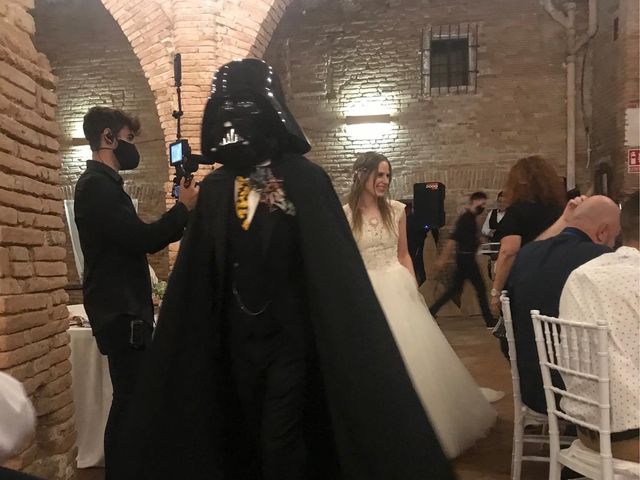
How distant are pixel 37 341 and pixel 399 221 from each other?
2.07m

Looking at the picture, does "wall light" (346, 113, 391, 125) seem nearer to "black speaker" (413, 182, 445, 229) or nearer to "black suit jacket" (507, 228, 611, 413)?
"black speaker" (413, 182, 445, 229)

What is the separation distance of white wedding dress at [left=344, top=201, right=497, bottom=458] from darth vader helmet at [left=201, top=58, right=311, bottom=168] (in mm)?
1677

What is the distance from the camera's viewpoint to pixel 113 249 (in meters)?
2.37

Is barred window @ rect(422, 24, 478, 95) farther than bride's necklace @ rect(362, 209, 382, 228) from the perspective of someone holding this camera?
Yes

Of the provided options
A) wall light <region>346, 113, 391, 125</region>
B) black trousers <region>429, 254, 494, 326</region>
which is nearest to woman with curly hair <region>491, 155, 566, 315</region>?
black trousers <region>429, 254, 494, 326</region>

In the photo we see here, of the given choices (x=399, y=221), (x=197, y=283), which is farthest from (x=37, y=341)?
(x=399, y=221)

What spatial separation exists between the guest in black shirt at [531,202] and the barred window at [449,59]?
679 cm

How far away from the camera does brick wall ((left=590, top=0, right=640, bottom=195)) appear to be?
833 cm

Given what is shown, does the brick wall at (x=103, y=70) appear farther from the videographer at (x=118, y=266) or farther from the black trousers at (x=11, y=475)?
the black trousers at (x=11, y=475)

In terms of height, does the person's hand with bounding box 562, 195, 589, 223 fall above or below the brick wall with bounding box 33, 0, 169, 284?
below

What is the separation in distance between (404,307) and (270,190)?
192 cm

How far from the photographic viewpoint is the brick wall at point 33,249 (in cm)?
246

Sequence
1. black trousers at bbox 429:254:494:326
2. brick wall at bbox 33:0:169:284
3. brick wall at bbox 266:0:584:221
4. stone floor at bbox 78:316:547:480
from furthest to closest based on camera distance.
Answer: brick wall at bbox 33:0:169:284
brick wall at bbox 266:0:584:221
black trousers at bbox 429:254:494:326
stone floor at bbox 78:316:547:480

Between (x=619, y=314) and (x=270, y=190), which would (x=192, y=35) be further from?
(x=619, y=314)
